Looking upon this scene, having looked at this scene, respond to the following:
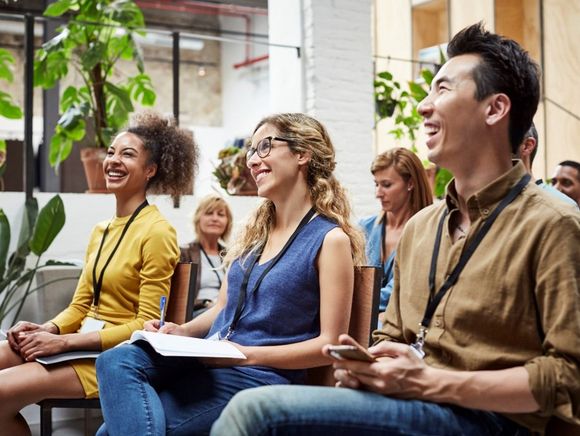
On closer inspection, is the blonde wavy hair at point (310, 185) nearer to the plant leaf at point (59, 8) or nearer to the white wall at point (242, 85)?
the plant leaf at point (59, 8)

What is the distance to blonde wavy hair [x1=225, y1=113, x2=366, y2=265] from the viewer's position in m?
2.03

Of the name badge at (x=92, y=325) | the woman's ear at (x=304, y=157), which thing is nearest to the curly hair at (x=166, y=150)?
the name badge at (x=92, y=325)

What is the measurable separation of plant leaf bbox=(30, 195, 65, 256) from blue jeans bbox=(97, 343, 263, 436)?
2.48m

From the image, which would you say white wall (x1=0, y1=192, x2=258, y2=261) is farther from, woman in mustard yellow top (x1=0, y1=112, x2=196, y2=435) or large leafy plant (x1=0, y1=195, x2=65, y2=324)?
woman in mustard yellow top (x1=0, y1=112, x2=196, y2=435)

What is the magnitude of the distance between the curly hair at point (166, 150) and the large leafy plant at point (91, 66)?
196 centimetres

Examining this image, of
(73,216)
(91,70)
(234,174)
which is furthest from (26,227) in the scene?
(234,174)

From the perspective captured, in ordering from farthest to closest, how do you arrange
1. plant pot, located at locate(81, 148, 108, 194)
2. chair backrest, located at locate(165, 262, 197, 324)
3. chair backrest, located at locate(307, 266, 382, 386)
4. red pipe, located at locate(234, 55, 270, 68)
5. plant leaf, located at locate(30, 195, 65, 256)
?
red pipe, located at locate(234, 55, 270, 68) → plant pot, located at locate(81, 148, 108, 194) → plant leaf, located at locate(30, 195, 65, 256) → chair backrest, located at locate(165, 262, 197, 324) → chair backrest, located at locate(307, 266, 382, 386)

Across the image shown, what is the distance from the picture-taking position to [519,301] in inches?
49.6

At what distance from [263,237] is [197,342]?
1.45 feet

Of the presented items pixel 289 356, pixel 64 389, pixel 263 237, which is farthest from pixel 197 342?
pixel 64 389

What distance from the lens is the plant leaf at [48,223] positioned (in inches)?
161

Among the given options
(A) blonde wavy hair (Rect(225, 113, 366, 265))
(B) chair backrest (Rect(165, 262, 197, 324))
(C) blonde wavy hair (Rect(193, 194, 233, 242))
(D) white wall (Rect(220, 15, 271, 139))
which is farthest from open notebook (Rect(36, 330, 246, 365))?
(D) white wall (Rect(220, 15, 271, 139))

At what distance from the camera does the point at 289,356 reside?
69.7 inches

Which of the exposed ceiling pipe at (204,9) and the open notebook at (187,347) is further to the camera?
the exposed ceiling pipe at (204,9)
